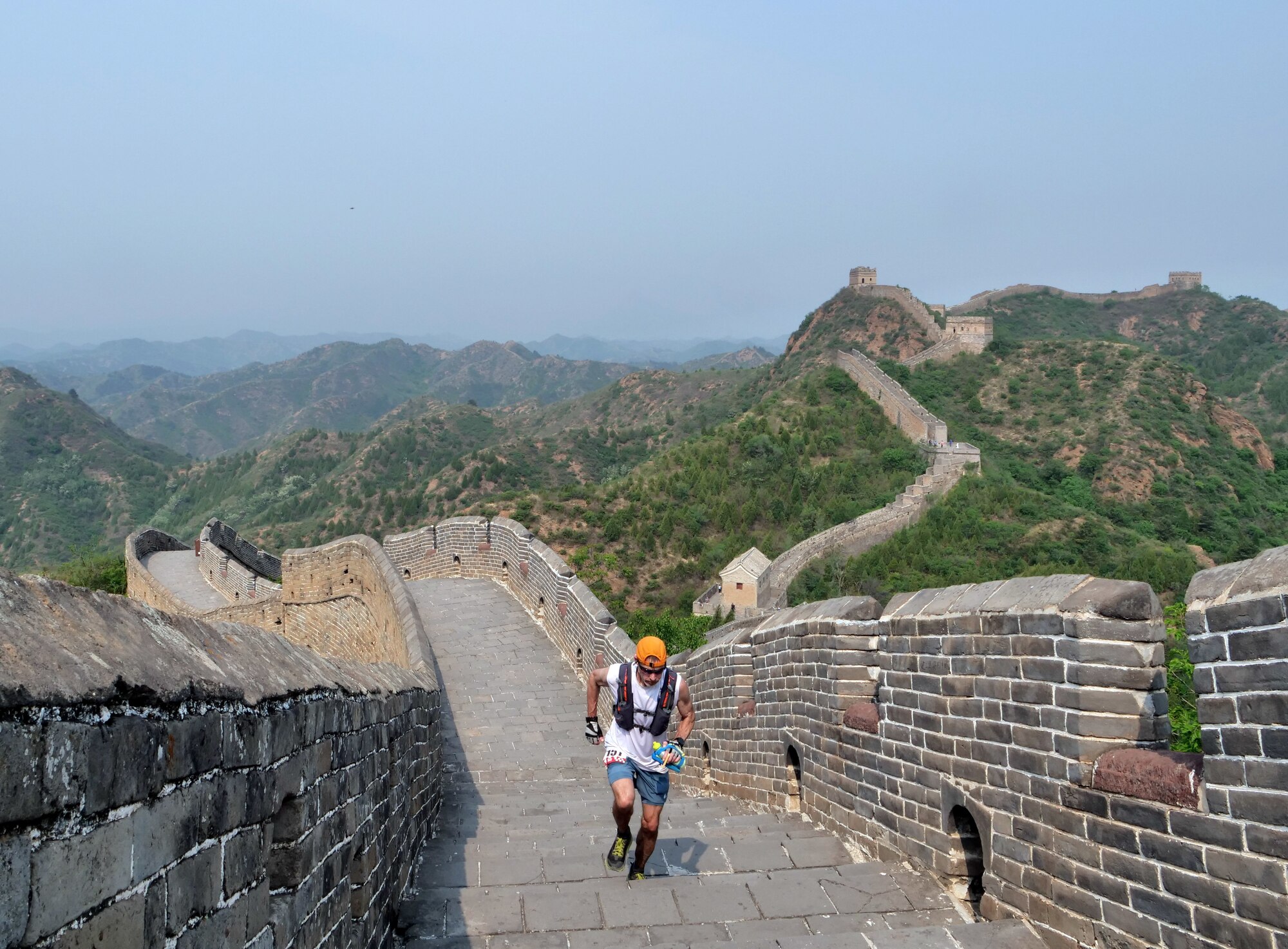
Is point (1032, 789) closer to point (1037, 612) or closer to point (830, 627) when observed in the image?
point (1037, 612)

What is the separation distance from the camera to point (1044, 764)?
4.11 m

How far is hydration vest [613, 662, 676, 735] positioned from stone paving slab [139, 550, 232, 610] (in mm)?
19898

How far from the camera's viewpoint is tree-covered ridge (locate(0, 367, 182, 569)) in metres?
65.3

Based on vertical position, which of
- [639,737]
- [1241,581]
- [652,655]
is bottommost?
[639,737]

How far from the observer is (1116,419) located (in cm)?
5231

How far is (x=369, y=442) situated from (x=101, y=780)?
76.7 metres

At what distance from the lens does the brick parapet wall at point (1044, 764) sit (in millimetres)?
3215

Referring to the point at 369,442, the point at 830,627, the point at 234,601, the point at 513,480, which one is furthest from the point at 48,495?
the point at 830,627

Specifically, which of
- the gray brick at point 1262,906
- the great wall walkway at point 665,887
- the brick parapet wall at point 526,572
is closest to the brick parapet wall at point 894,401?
the brick parapet wall at point 526,572

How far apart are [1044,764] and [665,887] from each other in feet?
6.51

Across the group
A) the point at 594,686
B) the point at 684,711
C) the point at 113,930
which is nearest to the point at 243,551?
the point at 594,686

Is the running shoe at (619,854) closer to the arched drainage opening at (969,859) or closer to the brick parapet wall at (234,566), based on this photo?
the arched drainage opening at (969,859)

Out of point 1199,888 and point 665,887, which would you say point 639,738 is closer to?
point 665,887

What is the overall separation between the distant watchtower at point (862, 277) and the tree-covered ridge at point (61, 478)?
180ft
